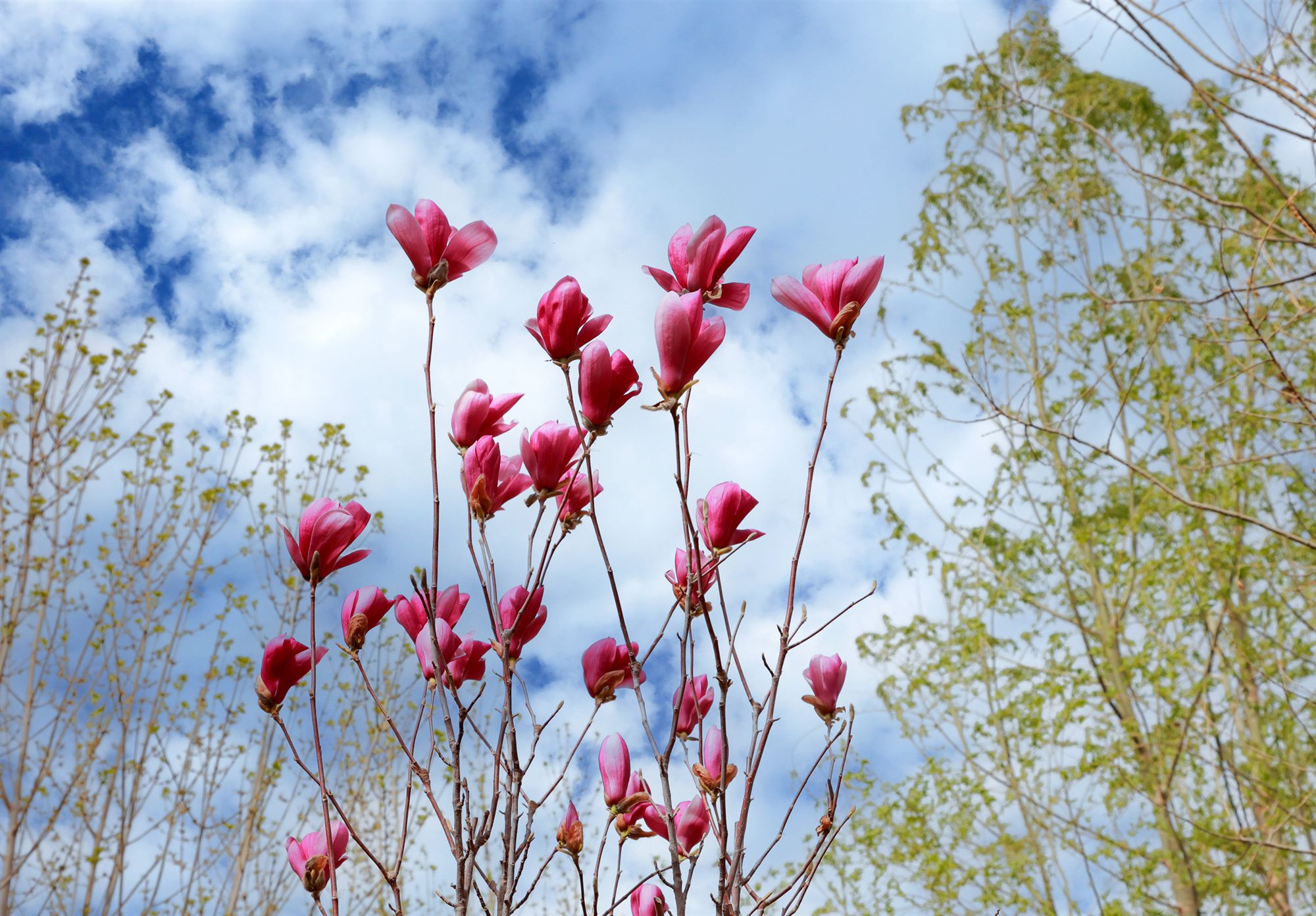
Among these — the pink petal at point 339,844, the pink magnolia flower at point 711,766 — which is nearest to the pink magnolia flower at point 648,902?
the pink magnolia flower at point 711,766

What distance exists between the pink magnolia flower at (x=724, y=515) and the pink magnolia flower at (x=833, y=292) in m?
Result: 0.16

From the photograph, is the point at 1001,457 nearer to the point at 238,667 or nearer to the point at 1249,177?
the point at 1249,177

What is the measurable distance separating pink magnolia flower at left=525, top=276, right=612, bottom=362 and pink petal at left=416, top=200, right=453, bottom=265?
105mm

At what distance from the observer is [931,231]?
160 inches

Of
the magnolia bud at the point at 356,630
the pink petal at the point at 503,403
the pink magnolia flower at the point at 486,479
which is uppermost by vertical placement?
the pink petal at the point at 503,403

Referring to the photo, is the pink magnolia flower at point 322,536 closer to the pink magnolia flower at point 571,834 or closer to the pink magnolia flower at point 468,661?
the pink magnolia flower at point 468,661

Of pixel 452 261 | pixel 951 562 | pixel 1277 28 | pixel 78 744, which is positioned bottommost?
pixel 452 261

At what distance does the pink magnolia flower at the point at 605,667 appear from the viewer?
820 millimetres

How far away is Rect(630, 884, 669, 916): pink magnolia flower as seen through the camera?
891 mm

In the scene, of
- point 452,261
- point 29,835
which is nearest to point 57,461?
point 29,835

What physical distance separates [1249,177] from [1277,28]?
7.50 feet

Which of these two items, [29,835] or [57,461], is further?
[57,461]

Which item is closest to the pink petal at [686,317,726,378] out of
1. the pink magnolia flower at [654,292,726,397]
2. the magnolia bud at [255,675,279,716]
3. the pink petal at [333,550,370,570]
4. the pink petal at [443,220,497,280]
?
the pink magnolia flower at [654,292,726,397]

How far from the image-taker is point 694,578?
739 mm
